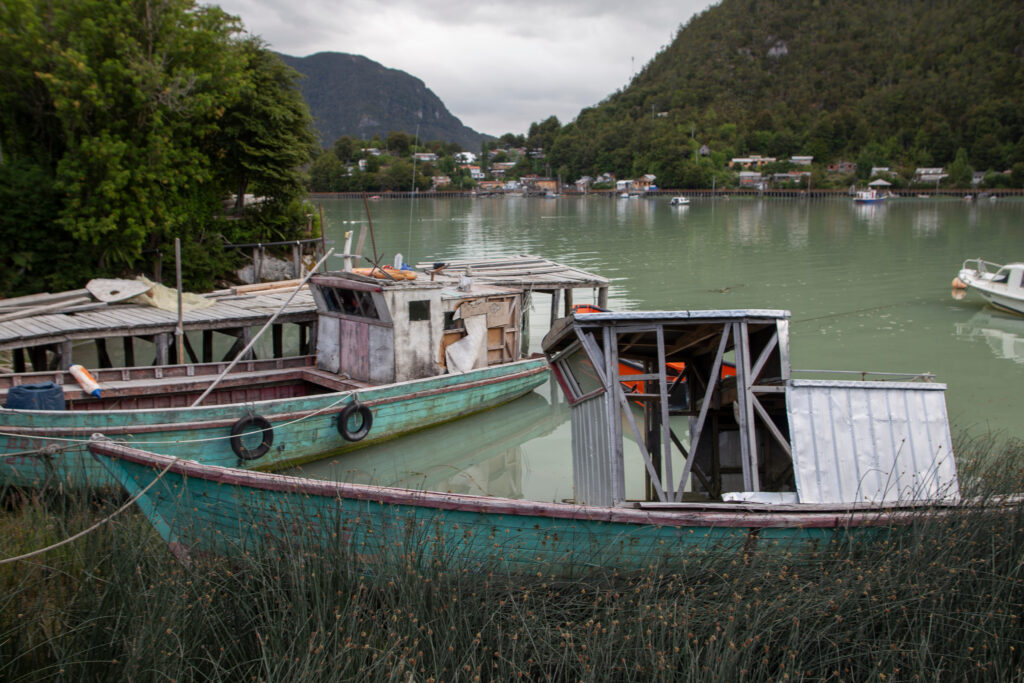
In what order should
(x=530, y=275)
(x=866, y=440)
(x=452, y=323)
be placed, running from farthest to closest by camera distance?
(x=530, y=275)
(x=452, y=323)
(x=866, y=440)

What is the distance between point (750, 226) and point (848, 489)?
62.8 m

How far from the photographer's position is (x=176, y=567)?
17.2 feet

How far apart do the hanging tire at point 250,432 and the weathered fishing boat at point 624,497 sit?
12.9 feet

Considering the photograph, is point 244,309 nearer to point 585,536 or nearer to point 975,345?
point 585,536

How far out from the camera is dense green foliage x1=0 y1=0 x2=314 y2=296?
1734 cm

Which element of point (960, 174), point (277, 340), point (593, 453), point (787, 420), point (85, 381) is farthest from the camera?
point (960, 174)

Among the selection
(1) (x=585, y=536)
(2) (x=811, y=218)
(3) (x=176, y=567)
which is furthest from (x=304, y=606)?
(2) (x=811, y=218)

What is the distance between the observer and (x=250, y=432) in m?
10.9

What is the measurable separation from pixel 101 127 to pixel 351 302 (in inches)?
398

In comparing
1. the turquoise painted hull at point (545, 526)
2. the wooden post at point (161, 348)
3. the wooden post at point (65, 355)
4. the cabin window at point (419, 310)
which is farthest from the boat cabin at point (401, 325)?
the turquoise painted hull at point (545, 526)

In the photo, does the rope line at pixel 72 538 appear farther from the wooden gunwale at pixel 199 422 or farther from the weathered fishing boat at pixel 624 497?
the wooden gunwale at pixel 199 422

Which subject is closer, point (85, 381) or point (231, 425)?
point (231, 425)

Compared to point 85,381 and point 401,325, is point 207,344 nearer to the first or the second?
point 85,381

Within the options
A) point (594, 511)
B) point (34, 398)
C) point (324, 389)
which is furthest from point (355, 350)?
point (594, 511)
